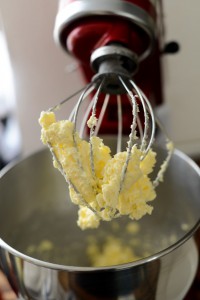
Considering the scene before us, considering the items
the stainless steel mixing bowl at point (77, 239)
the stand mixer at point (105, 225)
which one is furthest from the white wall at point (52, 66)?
the stainless steel mixing bowl at point (77, 239)

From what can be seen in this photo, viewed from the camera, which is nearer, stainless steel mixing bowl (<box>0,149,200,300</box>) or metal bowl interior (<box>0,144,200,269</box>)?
stainless steel mixing bowl (<box>0,149,200,300</box>)

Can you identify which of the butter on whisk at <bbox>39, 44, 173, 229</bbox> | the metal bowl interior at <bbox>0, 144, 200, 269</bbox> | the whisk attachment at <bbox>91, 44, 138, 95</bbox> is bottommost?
the metal bowl interior at <bbox>0, 144, 200, 269</bbox>

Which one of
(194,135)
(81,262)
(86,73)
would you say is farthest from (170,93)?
(81,262)

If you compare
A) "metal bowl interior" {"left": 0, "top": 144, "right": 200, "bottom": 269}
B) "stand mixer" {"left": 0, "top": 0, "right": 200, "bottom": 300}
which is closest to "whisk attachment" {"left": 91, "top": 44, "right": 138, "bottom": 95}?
"stand mixer" {"left": 0, "top": 0, "right": 200, "bottom": 300}

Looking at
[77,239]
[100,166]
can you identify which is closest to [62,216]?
[77,239]

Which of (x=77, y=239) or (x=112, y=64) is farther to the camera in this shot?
(x=77, y=239)

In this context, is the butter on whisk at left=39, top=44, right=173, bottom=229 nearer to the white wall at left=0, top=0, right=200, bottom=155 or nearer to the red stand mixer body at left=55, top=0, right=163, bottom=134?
the red stand mixer body at left=55, top=0, right=163, bottom=134

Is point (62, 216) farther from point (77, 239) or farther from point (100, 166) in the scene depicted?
point (100, 166)
